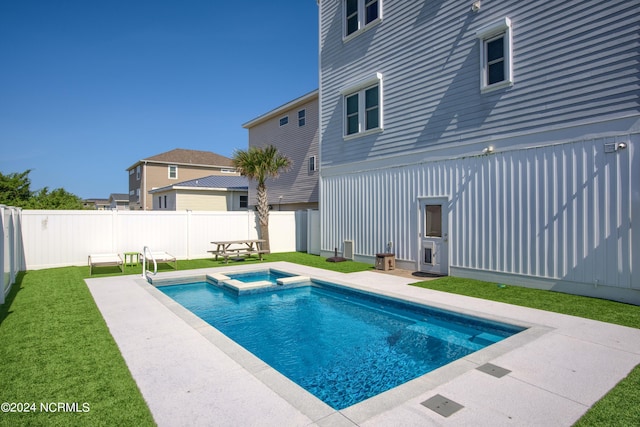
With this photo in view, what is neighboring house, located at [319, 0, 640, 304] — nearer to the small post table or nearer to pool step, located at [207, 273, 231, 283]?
the small post table

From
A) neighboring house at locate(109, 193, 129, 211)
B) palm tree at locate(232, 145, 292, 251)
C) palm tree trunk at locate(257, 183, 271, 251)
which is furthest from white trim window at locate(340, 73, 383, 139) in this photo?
neighboring house at locate(109, 193, 129, 211)

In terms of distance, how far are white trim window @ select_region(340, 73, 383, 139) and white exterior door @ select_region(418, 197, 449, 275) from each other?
3293 mm

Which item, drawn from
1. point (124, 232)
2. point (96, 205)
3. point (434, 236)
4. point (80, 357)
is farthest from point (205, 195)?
point (96, 205)

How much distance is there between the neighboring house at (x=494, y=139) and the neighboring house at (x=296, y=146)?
16.6 ft

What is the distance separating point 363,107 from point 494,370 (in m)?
10.4

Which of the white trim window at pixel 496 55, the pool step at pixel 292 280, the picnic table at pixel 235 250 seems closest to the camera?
the white trim window at pixel 496 55

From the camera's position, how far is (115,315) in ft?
20.4

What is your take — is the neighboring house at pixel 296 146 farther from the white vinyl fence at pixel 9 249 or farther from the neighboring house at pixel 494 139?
the white vinyl fence at pixel 9 249

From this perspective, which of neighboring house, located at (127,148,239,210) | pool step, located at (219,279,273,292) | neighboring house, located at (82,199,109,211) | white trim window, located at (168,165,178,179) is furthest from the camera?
neighboring house, located at (82,199,109,211)

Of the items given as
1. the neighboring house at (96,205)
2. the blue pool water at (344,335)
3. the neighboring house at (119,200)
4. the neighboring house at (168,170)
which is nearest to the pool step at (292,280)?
the blue pool water at (344,335)

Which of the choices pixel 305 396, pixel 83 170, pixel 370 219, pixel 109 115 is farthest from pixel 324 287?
pixel 83 170

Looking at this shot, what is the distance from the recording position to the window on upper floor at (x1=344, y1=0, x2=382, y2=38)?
12219 mm

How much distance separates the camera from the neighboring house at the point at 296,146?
1858 centimetres

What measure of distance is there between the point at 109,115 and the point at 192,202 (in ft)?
30.3
